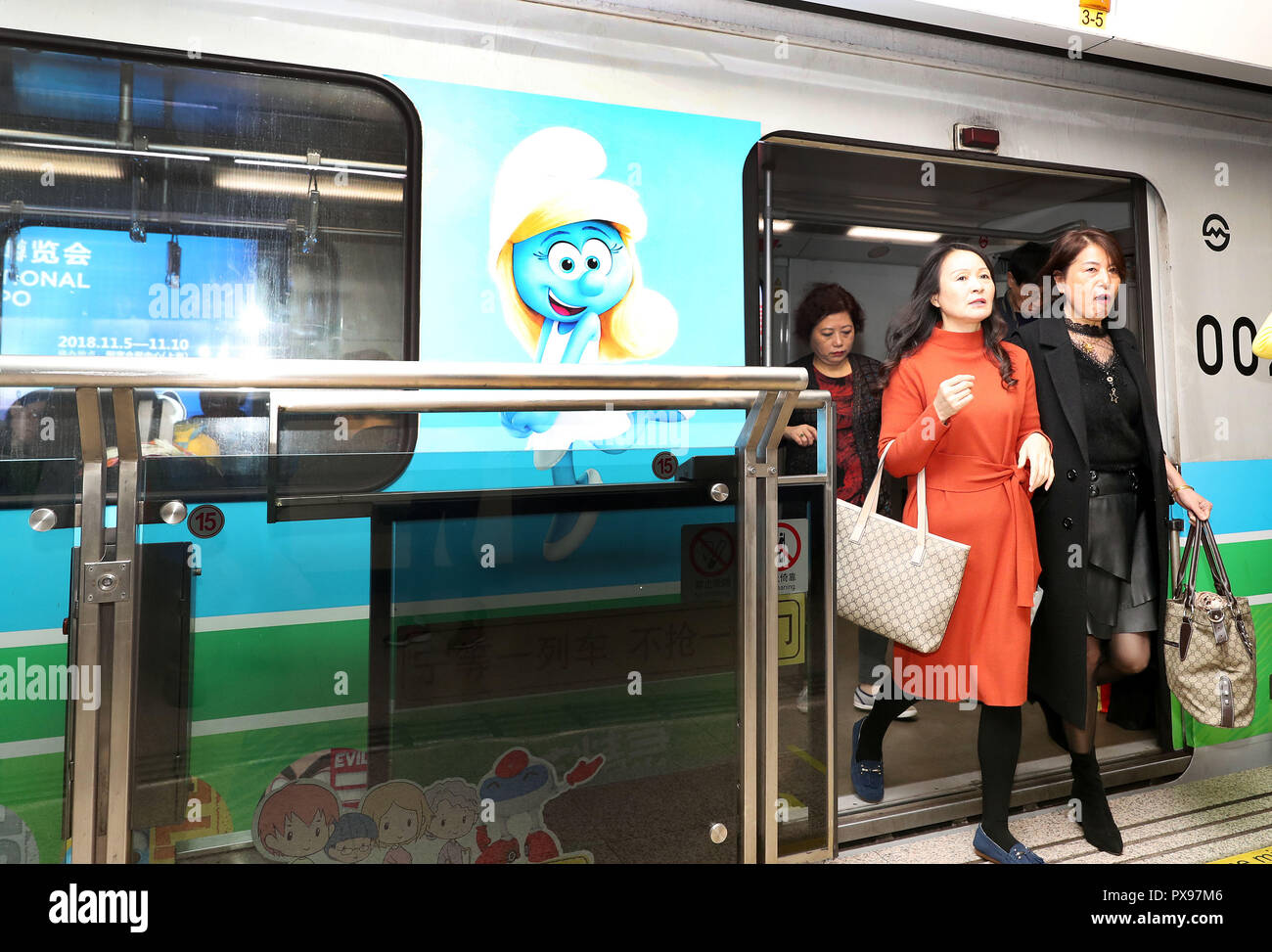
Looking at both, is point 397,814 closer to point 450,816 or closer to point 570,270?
point 450,816

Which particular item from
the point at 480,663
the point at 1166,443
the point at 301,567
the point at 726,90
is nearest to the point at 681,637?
the point at 480,663

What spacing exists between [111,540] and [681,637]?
39.1 inches

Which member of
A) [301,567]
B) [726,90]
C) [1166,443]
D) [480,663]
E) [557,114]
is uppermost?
→ [726,90]

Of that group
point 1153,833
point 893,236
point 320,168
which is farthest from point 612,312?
point 893,236

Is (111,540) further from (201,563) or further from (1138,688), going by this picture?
(1138,688)

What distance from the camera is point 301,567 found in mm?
1374

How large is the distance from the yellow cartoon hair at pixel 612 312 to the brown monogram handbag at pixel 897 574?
→ 66 cm

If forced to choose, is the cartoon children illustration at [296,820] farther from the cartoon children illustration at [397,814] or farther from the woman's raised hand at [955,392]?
the woman's raised hand at [955,392]

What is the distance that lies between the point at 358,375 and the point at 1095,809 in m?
2.32

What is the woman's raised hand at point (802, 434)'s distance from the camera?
67.7 inches

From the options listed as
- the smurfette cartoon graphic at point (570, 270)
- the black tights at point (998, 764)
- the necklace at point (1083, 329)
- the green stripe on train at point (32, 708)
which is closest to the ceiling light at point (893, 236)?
the necklace at point (1083, 329)

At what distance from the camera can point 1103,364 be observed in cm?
236

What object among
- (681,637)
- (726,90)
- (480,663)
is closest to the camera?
(480,663)

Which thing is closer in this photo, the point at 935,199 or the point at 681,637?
the point at 681,637
